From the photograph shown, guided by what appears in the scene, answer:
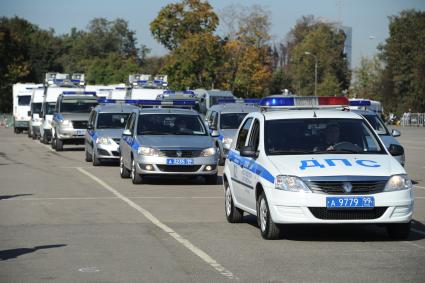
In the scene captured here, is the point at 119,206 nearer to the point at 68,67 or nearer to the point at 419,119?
the point at 419,119

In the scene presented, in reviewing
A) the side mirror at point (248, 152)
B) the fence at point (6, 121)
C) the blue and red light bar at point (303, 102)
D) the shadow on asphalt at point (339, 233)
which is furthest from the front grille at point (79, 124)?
the fence at point (6, 121)

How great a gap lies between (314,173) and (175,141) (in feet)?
32.7

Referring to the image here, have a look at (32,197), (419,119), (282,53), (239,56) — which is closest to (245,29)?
Result: (239,56)

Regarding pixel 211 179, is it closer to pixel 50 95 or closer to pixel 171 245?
pixel 171 245

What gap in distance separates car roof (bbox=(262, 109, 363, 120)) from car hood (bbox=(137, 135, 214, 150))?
768cm

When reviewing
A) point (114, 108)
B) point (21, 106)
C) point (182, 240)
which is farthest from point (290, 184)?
point (21, 106)

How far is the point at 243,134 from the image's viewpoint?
46.4 feet

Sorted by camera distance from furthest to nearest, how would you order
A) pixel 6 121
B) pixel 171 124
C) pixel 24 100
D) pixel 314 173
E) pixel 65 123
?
pixel 6 121 < pixel 24 100 < pixel 65 123 < pixel 171 124 < pixel 314 173

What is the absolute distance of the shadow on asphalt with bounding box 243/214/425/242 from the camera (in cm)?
1225

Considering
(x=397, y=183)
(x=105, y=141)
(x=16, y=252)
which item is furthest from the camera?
(x=105, y=141)

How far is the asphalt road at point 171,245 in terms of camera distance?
31.7ft

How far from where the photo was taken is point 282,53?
185 meters

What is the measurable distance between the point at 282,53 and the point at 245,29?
350 ft

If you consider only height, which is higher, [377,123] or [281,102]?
[281,102]
